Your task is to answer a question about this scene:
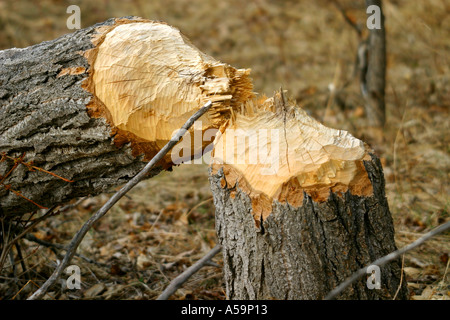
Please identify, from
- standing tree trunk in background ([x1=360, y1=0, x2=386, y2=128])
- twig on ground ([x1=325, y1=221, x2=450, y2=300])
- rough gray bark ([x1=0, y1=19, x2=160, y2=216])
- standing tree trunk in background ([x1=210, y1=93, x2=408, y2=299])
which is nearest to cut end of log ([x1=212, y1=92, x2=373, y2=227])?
standing tree trunk in background ([x1=210, y1=93, x2=408, y2=299])

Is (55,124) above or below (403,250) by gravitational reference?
above

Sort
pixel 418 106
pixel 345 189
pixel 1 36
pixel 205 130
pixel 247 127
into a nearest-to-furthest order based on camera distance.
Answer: pixel 345 189 → pixel 247 127 → pixel 205 130 → pixel 418 106 → pixel 1 36

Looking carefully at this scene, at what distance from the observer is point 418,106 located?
13.2 ft

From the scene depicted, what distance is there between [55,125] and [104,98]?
8.8 inches

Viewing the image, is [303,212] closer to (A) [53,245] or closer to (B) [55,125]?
(B) [55,125]

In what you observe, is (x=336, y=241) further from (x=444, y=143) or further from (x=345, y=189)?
(x=444, y=143)

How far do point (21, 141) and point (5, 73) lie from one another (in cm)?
29

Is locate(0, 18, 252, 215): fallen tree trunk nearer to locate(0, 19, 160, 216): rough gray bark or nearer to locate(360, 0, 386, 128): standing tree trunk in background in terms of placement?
locate(0, 19, 160, 216): rough gray bark

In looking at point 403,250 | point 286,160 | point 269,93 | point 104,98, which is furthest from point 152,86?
point 269,93

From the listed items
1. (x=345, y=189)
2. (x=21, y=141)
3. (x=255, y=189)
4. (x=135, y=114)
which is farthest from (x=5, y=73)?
(x=345, y=189)

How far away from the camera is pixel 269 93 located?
4.70m

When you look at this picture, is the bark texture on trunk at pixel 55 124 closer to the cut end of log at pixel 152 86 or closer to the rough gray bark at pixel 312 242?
the cut end of log at pixel 152 86

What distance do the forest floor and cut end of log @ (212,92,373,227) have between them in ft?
2.12

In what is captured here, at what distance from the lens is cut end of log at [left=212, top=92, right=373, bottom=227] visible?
1.43 meters
